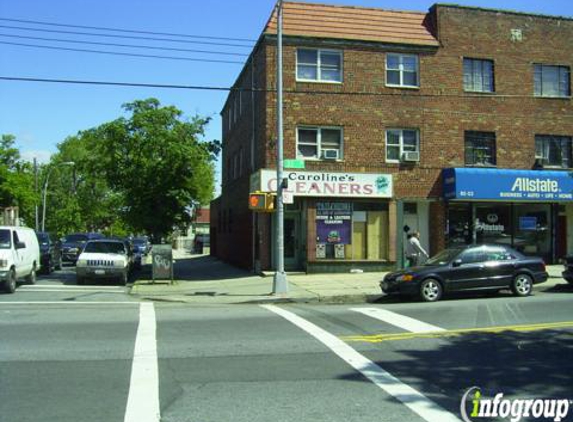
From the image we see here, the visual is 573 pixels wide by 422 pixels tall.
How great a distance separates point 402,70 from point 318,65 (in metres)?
3.22

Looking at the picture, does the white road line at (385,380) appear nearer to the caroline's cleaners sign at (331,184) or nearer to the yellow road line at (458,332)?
the yellow road line at (458,332)

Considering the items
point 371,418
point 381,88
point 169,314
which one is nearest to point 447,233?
point 381,88

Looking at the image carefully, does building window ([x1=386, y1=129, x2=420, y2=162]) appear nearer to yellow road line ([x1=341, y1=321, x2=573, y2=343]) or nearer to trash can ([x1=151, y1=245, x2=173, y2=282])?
trash can ([x1=151, y1=245, x2=173, y2=282])

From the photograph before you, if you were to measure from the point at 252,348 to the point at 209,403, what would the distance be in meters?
2.67

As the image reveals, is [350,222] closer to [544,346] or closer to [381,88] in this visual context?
[381,88]

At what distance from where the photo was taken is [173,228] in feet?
79.8

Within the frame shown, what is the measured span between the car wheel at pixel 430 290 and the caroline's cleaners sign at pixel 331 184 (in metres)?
6.97

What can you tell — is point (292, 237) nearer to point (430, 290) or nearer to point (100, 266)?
point (100, 266)

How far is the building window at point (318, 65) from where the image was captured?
21344mm

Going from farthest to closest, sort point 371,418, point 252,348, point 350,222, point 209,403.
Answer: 1. point 350,222
2. point 252,348
3. point 209,403
4. point 371,418

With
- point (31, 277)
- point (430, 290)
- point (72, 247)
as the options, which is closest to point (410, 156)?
point (430, 290)

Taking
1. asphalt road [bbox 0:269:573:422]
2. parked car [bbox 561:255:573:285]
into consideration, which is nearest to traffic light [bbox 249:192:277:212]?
asphalt road [bbox 0:269:573:422]

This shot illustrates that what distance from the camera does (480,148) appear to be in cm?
2255

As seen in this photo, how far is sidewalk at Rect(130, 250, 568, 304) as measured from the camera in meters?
15.4
